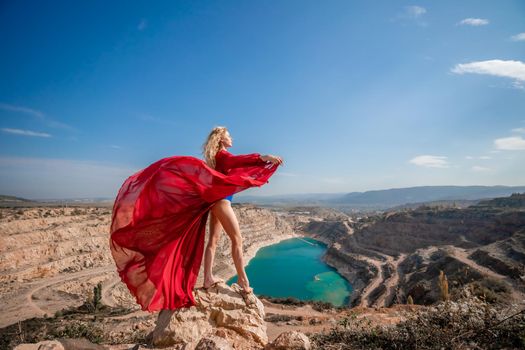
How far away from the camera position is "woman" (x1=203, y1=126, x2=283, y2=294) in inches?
148

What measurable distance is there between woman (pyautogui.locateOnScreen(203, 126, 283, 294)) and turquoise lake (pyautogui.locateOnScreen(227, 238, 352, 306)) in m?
33.2

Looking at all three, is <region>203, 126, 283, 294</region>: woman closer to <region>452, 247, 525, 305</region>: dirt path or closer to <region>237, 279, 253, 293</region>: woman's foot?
<region>237, 279, 253, 293</region>: woman's foot

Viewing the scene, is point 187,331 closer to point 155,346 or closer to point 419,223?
point 155,346

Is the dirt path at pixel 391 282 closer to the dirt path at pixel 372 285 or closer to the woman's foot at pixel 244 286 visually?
the dirt path at pixel 372 285

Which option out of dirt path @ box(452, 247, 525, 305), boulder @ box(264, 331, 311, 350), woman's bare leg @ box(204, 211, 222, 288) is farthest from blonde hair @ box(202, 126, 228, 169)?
dirt path @ box(452, 247, 525, 305)

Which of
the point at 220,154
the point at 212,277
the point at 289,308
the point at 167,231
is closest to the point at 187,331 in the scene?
the point at 212,277

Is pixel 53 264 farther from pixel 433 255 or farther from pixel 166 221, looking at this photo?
pixel 433 255

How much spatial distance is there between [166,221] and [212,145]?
119cm

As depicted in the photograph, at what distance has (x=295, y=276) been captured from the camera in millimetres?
46875

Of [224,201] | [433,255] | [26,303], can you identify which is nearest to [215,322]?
[224,201]

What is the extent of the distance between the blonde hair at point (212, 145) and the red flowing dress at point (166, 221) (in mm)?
139

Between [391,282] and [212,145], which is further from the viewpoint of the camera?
[391,282]

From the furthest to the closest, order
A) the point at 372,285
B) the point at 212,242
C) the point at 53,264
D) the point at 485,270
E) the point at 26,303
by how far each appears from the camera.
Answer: the point at 372,285 → the point at 53,264 → the point at 485,270 → the point at 26,303 → the point at 212,242

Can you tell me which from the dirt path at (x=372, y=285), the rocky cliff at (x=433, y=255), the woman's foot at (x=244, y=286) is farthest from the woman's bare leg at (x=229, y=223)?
the dirt path at (x=372, y=285)
